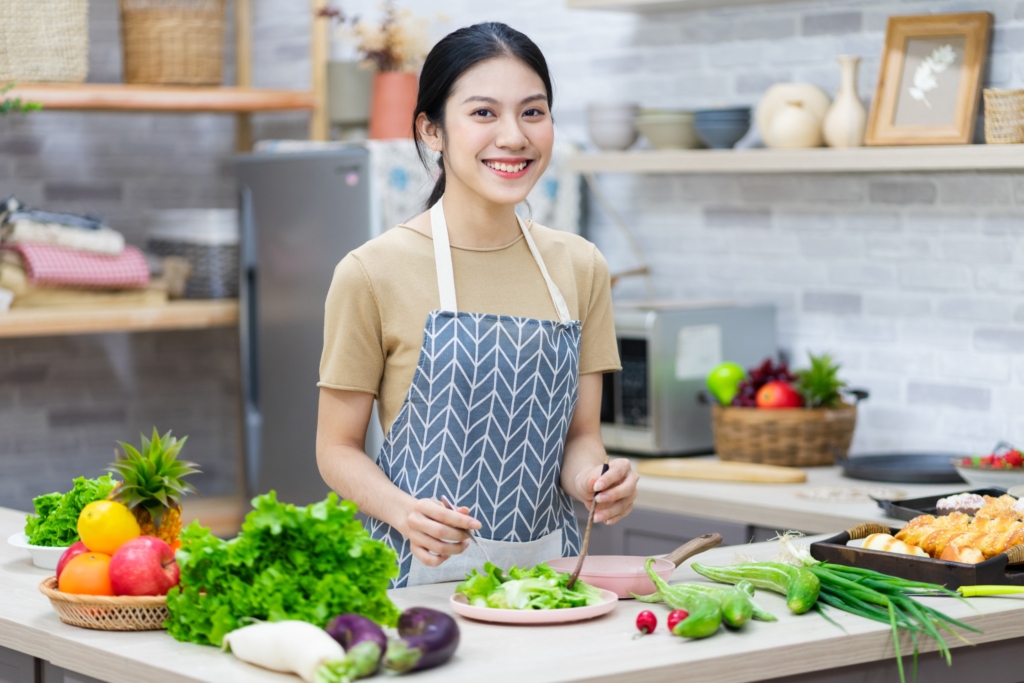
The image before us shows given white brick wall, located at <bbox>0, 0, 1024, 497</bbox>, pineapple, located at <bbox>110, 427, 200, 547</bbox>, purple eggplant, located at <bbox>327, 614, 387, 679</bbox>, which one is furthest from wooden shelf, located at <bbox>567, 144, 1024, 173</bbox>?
purple eggplant, located at <bbox>327, 614, 387, 679</bbox>

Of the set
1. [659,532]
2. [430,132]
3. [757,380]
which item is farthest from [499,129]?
[757,380]

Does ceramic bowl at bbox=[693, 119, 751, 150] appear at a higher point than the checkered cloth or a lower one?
higher

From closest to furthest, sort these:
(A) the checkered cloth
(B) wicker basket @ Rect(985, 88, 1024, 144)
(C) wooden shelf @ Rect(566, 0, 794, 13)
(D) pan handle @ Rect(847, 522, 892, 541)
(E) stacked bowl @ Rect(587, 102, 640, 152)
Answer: (D) pan handle @ Rect(847, 522, 892, 541)
(B) wicker basket @ Rect(985, 88, 1024, 144)
(C) wooden shelf @ Rect(566, 0, 794, 13)
(E) stacked bowl @ Rect(587, 102, 640, 152)
(A) the checkered cloth

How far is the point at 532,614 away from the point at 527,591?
57mm

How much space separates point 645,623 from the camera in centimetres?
179

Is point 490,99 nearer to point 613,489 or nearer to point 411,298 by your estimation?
point 411,298

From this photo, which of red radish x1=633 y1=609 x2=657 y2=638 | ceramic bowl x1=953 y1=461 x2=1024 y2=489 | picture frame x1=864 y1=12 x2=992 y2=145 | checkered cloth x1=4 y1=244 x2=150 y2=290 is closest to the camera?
red radish x1=633 y1=609 x2=657 y2=638

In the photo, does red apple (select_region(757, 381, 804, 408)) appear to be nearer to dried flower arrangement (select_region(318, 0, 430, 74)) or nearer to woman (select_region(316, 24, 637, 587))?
woman (select_region(316, 24, 637, 587))

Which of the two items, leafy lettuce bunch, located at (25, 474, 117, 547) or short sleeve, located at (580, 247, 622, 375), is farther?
short sleeve, located at (580, 247, 622, 375)

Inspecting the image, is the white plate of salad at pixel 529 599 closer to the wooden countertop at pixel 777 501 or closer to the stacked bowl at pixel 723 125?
the wooden countertop at pixel 777 501

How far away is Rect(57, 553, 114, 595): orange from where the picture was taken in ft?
6.06

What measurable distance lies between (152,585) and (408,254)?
0.69 m

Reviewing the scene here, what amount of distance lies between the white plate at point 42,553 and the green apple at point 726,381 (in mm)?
1846

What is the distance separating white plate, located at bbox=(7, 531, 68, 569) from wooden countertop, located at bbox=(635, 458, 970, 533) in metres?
1.55
